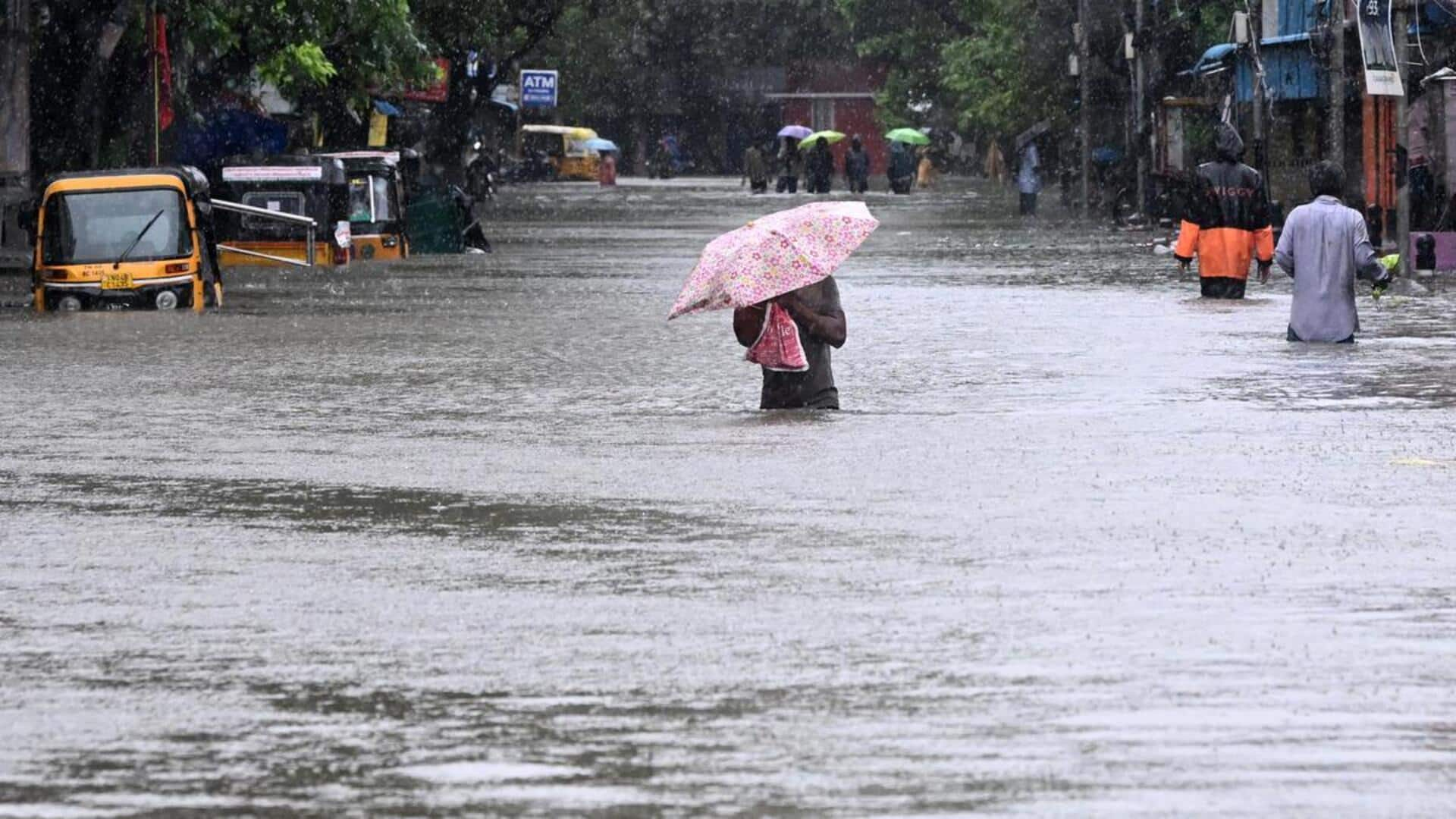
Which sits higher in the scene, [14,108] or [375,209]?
[14,108]

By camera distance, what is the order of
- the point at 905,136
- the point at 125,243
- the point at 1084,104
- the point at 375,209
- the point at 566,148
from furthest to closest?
1. the point at 566,148
2. the point at 905,136
3. the point at 1084,104
4. the point at 375,209
5. the point at 125,243

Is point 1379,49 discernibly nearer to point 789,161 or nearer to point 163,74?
point 163,74

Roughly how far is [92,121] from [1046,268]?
38.7 ft

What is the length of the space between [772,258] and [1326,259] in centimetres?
559

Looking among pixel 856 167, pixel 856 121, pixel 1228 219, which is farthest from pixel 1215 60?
pixel 856 121

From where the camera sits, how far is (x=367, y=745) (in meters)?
7.39

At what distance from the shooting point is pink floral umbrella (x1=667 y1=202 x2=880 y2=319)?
53.4 ft

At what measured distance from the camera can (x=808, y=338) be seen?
1659 centimetres

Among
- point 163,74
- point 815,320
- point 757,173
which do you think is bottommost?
point 757,173

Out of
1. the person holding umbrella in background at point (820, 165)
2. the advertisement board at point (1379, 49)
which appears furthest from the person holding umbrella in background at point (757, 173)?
the advertisement board at point (1379, 49)

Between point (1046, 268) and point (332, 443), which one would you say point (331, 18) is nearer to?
point (1046, 268)

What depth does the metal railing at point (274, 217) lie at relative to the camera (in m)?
35.2

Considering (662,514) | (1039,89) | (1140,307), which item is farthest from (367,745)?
(1039,89)

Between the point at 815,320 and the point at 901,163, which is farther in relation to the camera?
the point at 901,163
